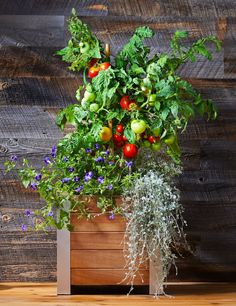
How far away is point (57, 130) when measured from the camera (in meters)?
3.28

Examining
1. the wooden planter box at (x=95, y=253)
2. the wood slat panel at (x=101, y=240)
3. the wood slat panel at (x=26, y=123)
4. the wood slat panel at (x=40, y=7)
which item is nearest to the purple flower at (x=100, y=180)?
the wooden planter box at (x=95, y=253)

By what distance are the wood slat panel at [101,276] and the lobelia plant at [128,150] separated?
0.04m

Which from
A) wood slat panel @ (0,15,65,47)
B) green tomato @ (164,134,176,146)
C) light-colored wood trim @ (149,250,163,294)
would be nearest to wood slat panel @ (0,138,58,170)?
wood slat panel @ (0,15,65,47)

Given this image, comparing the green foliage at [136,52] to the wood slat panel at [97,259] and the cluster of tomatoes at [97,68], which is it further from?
the wood slat panel at [97,259]

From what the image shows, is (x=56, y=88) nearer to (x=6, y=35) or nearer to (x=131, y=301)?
(x=6, y=35)

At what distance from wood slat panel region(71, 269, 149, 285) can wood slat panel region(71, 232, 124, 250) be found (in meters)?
0.09

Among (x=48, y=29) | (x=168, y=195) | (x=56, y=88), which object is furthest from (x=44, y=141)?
(x=168, y=195)

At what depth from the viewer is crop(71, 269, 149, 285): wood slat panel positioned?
2.85 meters

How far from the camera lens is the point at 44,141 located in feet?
10.8

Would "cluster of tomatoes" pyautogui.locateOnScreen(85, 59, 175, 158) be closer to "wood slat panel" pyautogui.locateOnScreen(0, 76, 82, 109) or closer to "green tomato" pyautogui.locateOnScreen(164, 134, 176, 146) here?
"green tomato" pyautogui.locateOnScreen(164, 134, 176, 146)

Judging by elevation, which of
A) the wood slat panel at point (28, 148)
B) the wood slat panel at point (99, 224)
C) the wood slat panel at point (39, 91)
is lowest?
the wood slat panel at point (99, 224)

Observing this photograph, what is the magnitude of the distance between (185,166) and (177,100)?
55cm

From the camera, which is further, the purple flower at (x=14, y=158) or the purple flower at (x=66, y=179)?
the purple flower at (x=14, y=158)

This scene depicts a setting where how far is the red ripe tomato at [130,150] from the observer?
9.23ft
